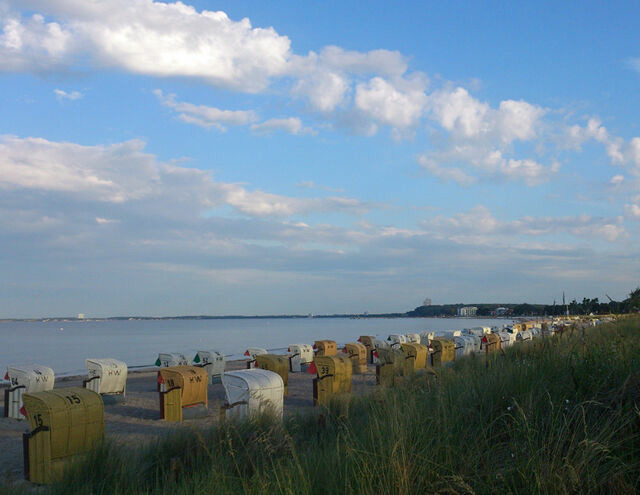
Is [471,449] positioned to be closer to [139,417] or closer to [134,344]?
[139,417]

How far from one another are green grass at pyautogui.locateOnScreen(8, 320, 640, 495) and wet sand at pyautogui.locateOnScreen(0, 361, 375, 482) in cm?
128

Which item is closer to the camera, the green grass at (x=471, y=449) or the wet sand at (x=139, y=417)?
the green grass at (x=471, y=449)

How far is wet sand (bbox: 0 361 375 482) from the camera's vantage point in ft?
31.5

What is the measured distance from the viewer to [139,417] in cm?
1391

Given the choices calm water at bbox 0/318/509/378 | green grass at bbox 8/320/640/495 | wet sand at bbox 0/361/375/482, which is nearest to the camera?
green grass at bbox 8/320/640/495

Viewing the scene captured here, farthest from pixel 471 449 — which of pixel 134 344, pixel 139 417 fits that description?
pixel 134 344

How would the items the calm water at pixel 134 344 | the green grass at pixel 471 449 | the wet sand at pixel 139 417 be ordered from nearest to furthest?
the green grass at pixel 471 449 → the wet sand at pixel 139 417 → the calm water at pixel 134 344

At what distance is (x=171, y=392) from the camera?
1338 centimetres

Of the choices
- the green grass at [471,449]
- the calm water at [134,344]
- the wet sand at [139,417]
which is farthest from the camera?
the calm water at [134,344]

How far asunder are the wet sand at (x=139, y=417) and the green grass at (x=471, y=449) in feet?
4.20

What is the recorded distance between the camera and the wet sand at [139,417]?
959 cm

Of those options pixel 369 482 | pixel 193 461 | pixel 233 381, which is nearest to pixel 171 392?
pixel 233 381

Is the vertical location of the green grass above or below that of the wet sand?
above

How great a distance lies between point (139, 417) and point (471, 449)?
1101 centimetres
